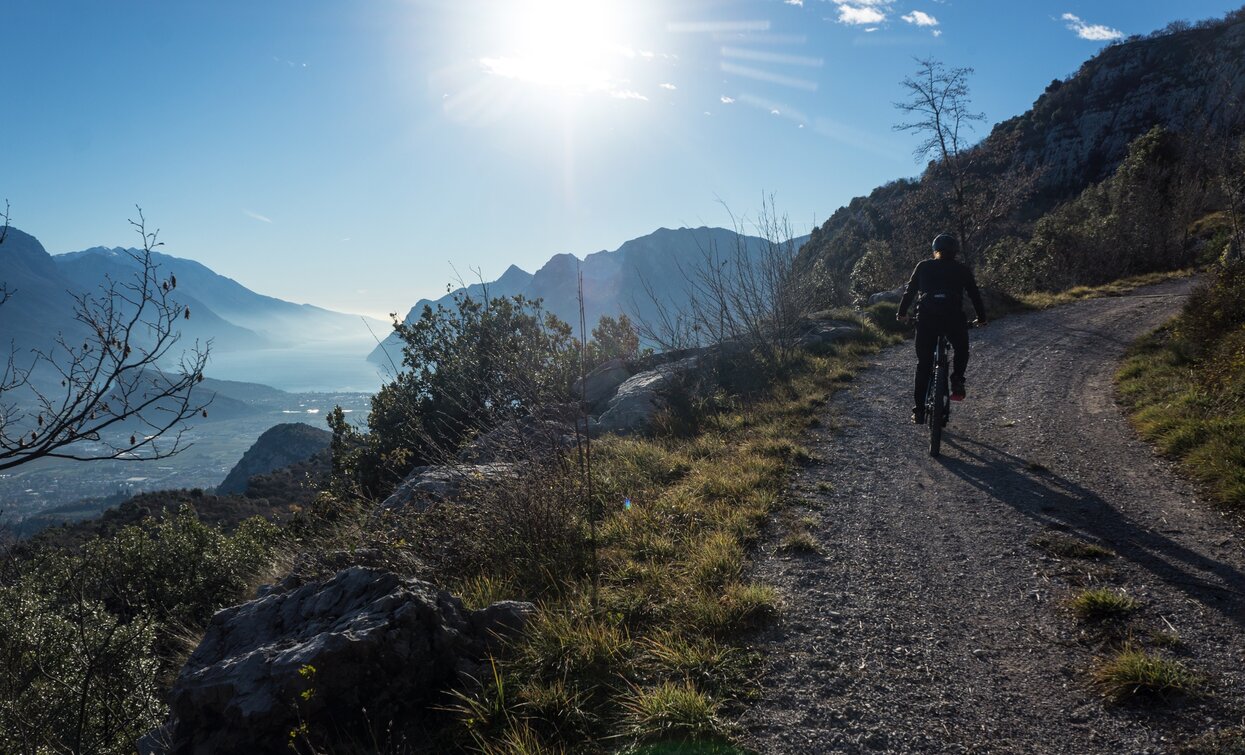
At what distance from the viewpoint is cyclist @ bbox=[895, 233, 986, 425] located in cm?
640

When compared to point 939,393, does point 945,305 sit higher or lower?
higher

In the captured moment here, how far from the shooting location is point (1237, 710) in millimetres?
2412

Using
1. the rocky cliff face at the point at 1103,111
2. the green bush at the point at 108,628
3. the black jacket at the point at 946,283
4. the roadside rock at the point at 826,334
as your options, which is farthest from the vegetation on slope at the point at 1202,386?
the rocky cliff face at the point at 1103,111

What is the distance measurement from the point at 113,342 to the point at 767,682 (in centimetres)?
534

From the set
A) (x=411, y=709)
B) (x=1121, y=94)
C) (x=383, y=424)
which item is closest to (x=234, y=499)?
(x=383, y=424)

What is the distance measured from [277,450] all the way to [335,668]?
7547cm

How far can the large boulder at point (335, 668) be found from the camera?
2.91 metres

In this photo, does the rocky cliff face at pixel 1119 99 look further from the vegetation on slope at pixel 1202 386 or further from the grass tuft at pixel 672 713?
the grass tuft at pixel 672 713

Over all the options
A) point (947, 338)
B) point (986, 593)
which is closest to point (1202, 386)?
point (947, 338)

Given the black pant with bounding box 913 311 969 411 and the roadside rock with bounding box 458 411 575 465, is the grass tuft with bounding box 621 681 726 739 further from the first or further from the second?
the black pant with bounding box 913 311 969 411

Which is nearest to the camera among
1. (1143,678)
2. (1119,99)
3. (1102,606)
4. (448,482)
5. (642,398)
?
(1143,678)

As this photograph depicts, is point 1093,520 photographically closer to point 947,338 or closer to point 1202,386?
point 947,338

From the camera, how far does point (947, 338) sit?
6574mm

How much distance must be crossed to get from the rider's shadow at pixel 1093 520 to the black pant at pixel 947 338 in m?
0.96
